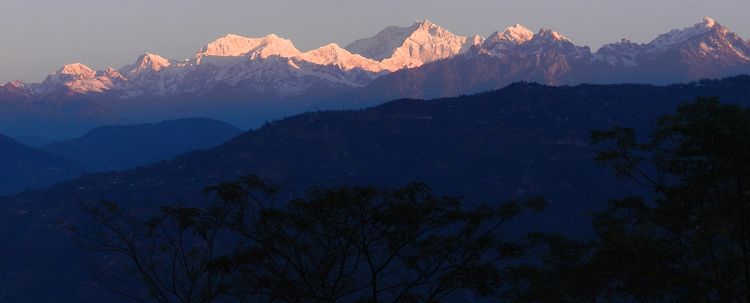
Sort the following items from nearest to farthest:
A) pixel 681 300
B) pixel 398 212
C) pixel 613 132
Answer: pixel 398 212 → pixel 681 300 → pixel 613 132

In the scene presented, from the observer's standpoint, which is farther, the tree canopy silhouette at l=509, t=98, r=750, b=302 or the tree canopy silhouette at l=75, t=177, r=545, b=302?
the tree canopy silhouette at l=509, t=98, r=750, b=302

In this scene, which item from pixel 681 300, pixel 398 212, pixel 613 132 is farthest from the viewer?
pixel 613 132

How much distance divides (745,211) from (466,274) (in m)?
13.0

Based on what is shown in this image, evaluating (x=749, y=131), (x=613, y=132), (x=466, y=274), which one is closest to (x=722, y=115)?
(x=749, y=131)

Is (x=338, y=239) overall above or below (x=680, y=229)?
above

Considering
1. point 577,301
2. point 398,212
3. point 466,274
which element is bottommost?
point 577,301

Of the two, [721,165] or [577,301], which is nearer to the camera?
[721,165]

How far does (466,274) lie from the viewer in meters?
52.2

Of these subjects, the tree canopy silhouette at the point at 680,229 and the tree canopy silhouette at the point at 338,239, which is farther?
the tree canopy silhouette at the point at 680,229

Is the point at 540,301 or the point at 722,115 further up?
the point at 722,115

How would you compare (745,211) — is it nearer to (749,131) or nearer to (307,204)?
(749,131)

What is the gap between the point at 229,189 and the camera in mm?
51094

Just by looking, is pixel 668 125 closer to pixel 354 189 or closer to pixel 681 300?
pixel 681 300

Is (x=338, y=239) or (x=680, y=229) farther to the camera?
(x=680, y=229)
